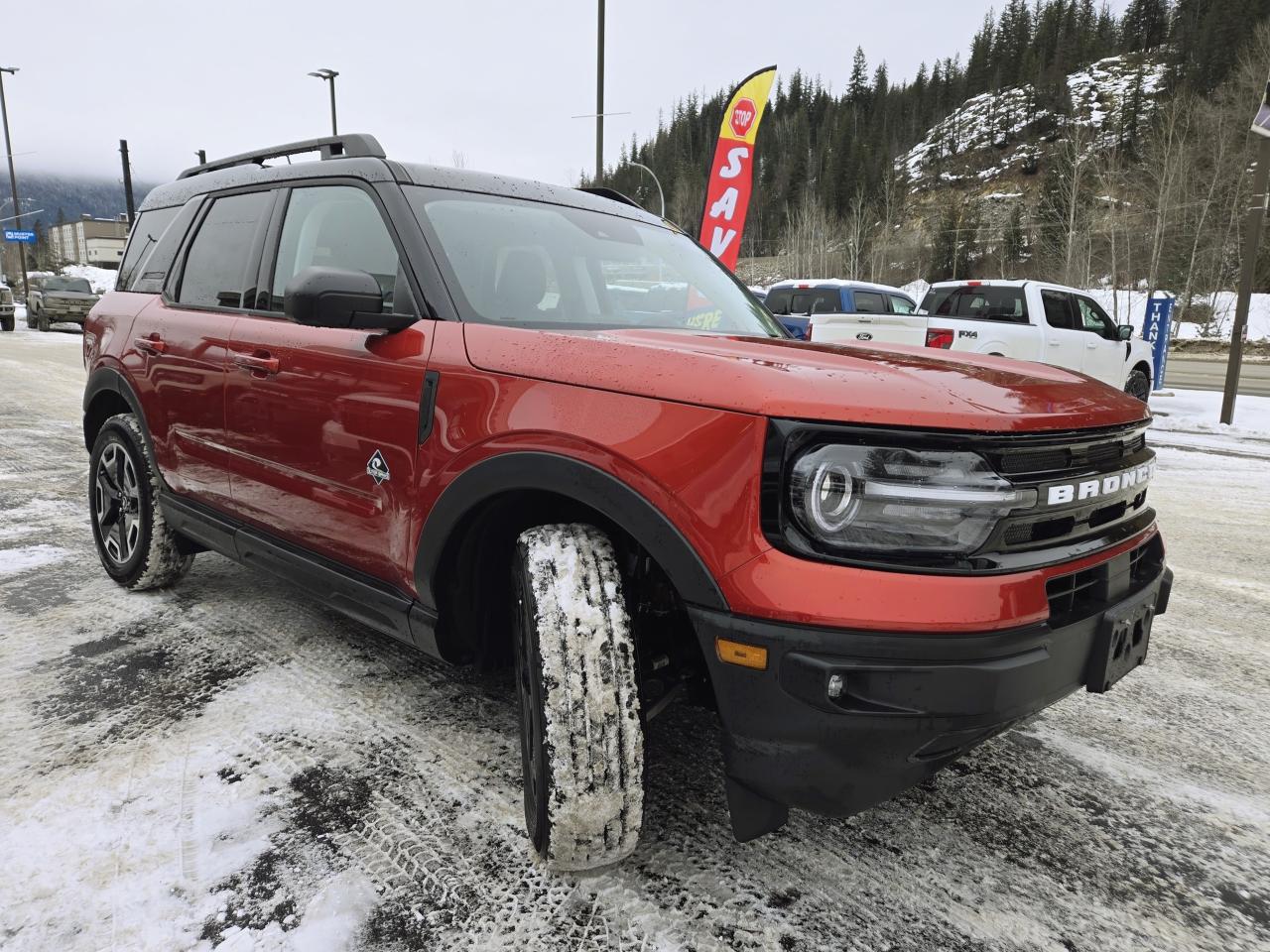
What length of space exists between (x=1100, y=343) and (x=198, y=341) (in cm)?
1158

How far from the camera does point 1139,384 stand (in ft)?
41.0

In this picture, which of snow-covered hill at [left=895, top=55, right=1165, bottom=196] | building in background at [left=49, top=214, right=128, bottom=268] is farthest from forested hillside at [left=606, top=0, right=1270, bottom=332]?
building in background at [left=49, top=214, right=128, bottom=268]

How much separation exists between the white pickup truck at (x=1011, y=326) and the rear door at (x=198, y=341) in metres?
8.63

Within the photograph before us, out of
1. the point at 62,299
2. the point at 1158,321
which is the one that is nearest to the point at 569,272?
the point at 1158,321

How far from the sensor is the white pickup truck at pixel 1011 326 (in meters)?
10.7

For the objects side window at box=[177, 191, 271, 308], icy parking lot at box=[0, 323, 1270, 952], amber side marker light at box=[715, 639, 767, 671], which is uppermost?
side window at box=[177, 191, 271, 308]

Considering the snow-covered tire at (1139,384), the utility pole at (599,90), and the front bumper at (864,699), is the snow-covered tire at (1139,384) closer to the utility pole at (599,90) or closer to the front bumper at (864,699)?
the utility pole at (599,90)

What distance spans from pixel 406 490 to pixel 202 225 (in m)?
2.00

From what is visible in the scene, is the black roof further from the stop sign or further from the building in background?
the building in background

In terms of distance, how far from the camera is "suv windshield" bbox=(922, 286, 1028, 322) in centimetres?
1091

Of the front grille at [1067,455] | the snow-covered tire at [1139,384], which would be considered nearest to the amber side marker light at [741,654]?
the front grille at [1067,455]

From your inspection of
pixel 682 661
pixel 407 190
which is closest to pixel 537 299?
pixel 407 190

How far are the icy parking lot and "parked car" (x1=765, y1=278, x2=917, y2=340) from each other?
34.9ft

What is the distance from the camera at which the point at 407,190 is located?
2.44 metres
